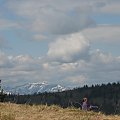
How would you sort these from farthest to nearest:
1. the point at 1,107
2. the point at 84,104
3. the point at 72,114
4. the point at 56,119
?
the point at 84,104 < the point at 1,107 < the point at 72,114 < the point at 56,119

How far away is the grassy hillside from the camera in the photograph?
19.8m

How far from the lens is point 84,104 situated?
25172mm

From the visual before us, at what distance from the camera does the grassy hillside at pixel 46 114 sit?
65.0 feet

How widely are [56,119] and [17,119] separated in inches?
76.5

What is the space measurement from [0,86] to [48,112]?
14.5 meters

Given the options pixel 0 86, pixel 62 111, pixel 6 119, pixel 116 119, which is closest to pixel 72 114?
pixel 62 111

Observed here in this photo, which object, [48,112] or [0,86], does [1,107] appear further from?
[0,86]

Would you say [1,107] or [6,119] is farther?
[1,107]

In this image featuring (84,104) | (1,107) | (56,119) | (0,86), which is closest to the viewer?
(56,119)

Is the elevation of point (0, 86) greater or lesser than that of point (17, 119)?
greater

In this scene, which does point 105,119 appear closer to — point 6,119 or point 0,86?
point 6,119

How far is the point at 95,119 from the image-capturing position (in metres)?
19.9

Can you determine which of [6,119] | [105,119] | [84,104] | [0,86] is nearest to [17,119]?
[6,119]

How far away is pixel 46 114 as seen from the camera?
69.4ft
